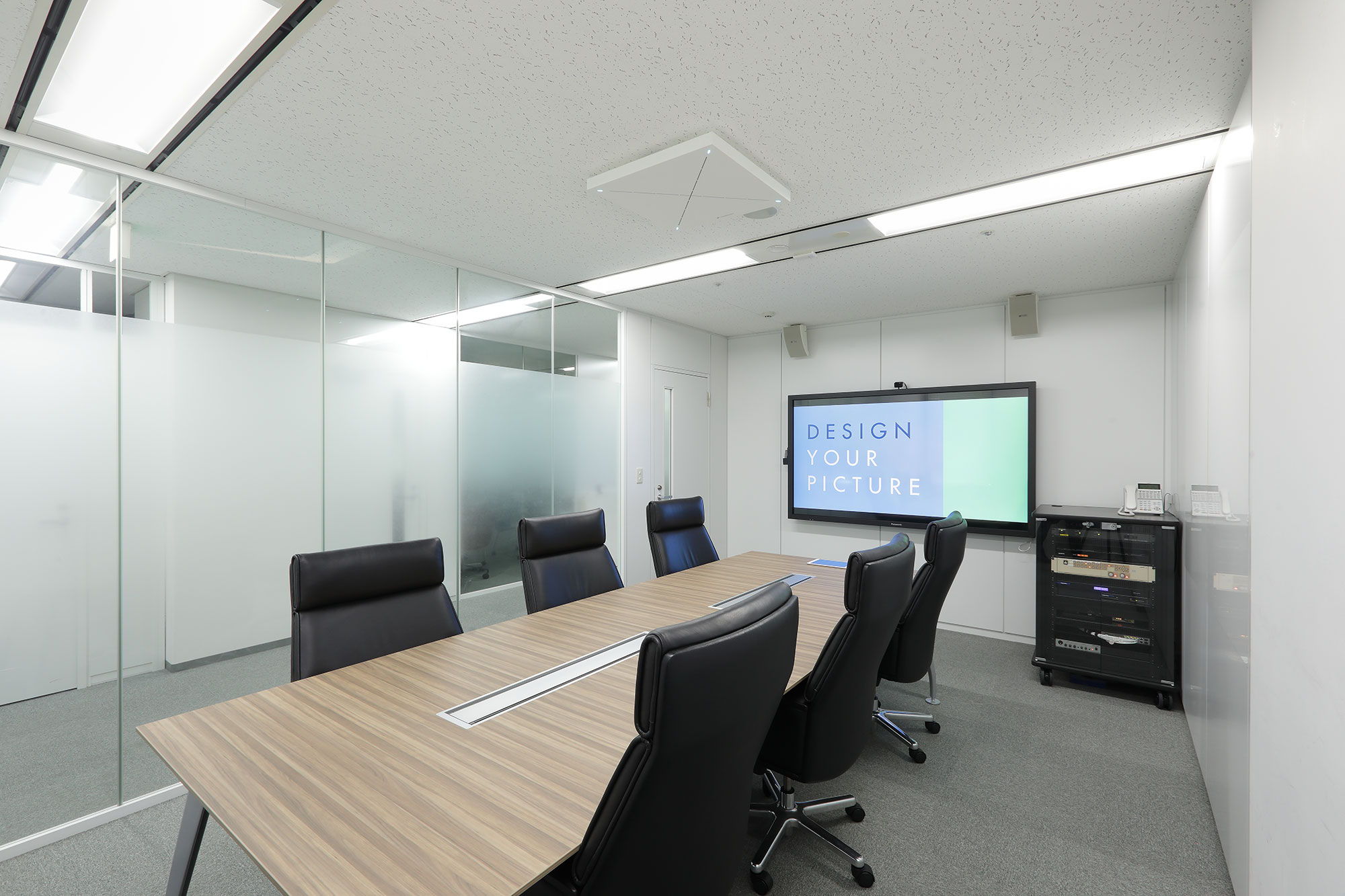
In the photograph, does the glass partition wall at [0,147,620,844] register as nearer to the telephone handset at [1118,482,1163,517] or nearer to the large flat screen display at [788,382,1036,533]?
the large flat screen display at [788,382,1036,533]

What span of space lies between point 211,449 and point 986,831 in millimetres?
3966

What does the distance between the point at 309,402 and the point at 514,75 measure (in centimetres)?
220

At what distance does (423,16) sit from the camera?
1.68m

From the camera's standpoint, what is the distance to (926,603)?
2.69 meters

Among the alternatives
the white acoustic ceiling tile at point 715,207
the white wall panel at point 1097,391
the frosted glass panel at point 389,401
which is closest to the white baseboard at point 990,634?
the white wall panel at point 1097,391

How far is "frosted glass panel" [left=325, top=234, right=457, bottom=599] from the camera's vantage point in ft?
10.9

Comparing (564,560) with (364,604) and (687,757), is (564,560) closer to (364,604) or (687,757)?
(364,604)

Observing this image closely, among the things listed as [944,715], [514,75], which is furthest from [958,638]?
[514,75]

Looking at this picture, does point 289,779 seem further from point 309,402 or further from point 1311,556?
point 309,402

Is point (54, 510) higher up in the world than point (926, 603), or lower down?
higher up

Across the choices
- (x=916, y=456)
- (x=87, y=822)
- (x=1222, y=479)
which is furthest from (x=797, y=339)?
(x=87, y=822)

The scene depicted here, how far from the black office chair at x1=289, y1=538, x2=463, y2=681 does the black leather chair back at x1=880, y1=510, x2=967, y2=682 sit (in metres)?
2.00

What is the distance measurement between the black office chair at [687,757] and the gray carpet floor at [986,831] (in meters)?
1.09

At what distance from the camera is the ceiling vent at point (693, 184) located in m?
2.35
